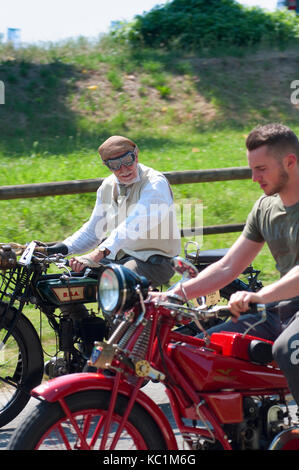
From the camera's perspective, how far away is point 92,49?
1622 cm

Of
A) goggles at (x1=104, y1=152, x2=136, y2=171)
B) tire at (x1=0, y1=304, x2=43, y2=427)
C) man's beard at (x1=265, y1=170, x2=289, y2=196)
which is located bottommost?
tire at (x1=0, y1=304, x2=43, y2=427)

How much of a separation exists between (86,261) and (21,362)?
2.35 feet

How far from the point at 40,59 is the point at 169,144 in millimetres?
4127

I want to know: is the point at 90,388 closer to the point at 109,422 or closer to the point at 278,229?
the point at 109,422

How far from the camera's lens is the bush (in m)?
16.7

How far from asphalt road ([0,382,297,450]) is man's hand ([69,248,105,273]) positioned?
0.93m

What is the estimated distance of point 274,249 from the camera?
11.5 feet

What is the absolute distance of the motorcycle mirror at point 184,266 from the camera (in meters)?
3.07

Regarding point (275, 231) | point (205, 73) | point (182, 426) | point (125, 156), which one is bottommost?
point (182, 426)

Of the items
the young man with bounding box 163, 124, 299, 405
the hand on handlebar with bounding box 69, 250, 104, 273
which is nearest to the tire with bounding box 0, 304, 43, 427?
the hand on handlebar with bounding box 69, 250, 104, 273

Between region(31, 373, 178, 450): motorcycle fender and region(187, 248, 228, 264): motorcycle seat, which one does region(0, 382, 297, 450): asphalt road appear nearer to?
region(187, 248, 228, 264): motorcycle seat

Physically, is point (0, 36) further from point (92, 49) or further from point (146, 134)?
point (146, 134)

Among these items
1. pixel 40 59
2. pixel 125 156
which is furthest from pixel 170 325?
pixel 40 59

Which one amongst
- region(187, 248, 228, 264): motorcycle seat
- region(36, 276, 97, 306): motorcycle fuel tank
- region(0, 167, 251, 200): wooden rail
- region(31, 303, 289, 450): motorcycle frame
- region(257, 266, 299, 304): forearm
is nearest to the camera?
region(31, 303, 289, 450): motorcycle frame
